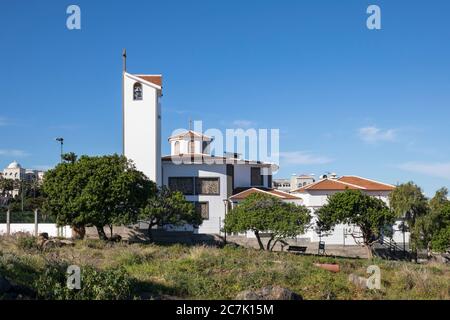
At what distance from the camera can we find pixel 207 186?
153 ft

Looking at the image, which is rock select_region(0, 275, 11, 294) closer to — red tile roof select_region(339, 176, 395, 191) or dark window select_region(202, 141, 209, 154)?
red tile roof select_region(339, 176, 395, 191)

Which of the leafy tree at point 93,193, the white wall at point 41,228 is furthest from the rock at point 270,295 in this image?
the white wall at point 41,228

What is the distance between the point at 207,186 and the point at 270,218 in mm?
13828

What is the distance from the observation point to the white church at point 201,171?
4234 centimetres

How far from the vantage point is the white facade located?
42250 millimetres

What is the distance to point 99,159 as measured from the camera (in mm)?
35719

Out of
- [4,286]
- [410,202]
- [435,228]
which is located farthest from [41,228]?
[4,286]

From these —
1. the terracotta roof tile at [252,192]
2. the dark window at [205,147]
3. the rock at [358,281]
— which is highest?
the dark window at [205,147]

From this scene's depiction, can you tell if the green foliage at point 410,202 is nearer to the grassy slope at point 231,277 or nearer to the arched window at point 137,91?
the grassy slope at point 231,277

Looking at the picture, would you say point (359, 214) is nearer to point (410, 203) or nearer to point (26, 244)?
point (410, 203)

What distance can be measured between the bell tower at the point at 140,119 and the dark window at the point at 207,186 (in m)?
5.53

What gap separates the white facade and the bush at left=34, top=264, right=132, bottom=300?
1058 inches

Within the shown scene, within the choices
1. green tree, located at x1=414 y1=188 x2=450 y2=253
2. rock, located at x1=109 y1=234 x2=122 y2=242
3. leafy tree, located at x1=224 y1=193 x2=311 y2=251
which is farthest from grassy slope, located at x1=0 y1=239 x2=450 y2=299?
green tree, located at x1=414 y1=188 x2=450 y2=253

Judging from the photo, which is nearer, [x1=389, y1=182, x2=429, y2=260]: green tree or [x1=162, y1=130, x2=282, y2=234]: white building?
[x1=389, y1=182, x2=429, y2=260]: green tree
